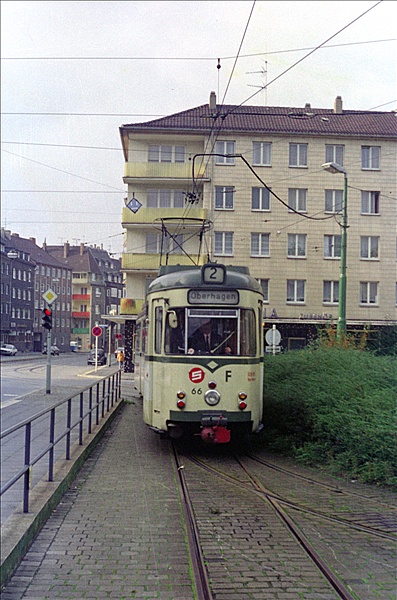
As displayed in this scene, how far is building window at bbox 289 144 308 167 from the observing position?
118 feet

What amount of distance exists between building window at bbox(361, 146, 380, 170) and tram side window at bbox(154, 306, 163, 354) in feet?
73.9

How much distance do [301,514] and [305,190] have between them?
29.8 m

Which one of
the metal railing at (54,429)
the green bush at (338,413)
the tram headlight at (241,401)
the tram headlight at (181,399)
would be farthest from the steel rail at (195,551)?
the green bush at (338,413)

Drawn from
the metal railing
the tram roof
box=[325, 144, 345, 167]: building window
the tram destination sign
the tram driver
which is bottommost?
the metal railing

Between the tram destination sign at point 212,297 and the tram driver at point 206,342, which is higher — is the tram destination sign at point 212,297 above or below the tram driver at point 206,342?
above

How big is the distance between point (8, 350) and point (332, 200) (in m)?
22.7

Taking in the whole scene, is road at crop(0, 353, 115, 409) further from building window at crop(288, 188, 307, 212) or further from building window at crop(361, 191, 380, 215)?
building window at crop(361, 191, 380, 215)

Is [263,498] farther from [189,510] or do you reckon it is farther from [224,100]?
[224,100]

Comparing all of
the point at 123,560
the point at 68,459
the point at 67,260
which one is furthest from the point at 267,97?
the point at 123,560

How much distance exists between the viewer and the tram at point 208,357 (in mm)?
10203

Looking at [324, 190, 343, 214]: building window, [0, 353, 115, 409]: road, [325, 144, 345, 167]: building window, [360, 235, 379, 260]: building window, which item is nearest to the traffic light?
[0, 353, 115, 409]: road

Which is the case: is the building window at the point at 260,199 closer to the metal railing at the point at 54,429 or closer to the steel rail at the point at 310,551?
the metal railing at the point at 54,429

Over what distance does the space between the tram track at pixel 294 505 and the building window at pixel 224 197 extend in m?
24.6

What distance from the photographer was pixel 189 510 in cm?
707
